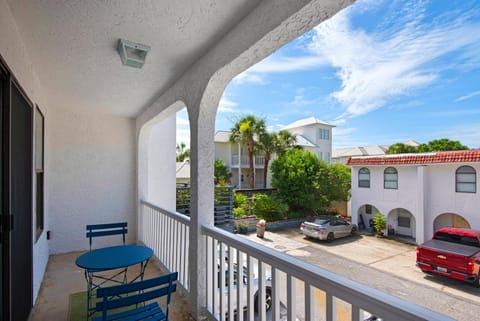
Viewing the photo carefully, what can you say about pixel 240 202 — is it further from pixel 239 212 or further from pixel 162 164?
pixel 162 164

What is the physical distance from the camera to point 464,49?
16250 millimetres

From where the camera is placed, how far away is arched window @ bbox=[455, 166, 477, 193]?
9336mm

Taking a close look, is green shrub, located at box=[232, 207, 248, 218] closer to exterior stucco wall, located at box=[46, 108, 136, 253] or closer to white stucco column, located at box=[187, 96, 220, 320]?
exterior stucco wall, located at box=[46, 108, 136, 253]

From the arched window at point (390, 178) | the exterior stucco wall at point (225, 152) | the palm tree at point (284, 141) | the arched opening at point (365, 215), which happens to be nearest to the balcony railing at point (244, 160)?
the exterior stucco wall at point (225, 152)

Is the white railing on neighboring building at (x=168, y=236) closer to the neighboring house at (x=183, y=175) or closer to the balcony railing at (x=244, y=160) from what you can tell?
the neighboring house at (x=183, y=175)

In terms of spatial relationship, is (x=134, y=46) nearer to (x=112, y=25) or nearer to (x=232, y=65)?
(x=112, y=25)

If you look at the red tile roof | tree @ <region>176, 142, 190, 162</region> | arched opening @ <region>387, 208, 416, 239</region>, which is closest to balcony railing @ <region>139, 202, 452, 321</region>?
the red tile roof

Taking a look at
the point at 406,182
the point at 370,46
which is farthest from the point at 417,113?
the point at 406,182

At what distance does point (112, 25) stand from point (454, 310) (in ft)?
29.4

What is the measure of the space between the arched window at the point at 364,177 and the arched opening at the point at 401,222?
186 cm

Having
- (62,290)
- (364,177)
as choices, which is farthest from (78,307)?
(364,177)

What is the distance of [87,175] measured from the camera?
4.32 m

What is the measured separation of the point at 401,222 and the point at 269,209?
6.96m

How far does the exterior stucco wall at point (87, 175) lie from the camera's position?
410cm
